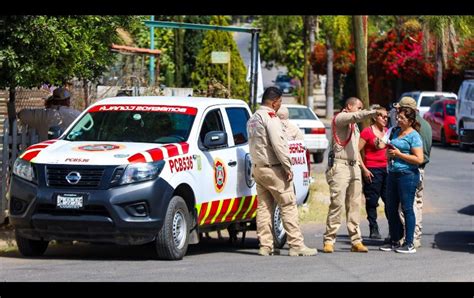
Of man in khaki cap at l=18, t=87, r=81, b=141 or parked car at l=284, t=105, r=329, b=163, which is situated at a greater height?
man in khaki cap at l=18, t=87, r=81, b=141

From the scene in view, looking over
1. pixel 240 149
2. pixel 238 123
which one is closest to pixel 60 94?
pixel 238 123

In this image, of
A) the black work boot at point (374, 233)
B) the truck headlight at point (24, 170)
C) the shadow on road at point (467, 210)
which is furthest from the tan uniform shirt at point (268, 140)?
the shadow on road at point (467, 210)

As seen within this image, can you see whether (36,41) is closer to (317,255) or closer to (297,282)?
(317,255)

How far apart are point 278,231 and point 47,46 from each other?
371 cm

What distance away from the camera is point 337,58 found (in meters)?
58.5

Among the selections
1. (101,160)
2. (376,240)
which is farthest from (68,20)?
(376,240)

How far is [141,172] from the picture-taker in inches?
455

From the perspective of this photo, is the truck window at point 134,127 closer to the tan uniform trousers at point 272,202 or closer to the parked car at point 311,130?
the tan uniform trousers at point 272,202

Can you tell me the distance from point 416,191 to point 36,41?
202 inches

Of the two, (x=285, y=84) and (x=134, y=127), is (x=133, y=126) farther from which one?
(x=285, y=84)

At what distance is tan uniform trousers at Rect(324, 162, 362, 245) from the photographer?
13023 millimetres

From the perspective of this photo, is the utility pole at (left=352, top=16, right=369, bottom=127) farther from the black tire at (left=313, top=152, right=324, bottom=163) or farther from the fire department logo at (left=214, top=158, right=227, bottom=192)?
the black tire at (left=313, top=152, right=324, bottom=163)

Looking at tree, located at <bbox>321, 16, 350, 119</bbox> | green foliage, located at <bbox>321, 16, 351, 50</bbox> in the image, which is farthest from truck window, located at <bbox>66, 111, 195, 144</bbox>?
tree, located at <bbox>321, 16, 350, 119</bbox>

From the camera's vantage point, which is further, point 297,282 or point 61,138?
point 61,138
